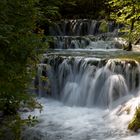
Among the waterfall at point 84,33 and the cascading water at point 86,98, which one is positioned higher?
the waterfall at point 84,33

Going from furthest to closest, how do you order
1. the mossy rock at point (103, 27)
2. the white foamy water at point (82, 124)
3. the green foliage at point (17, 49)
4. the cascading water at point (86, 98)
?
the mossy rock at point (103, 27) → the cascading water at point (86, 98) → the white foamy water at point (82, 124) → the green foliage at point (17, 49)

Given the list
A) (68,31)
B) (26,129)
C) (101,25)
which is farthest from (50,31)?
(26,129)

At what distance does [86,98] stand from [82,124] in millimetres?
2302

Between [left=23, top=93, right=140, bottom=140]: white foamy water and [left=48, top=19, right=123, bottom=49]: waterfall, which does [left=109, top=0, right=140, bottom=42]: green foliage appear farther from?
[left=23, top=93, right=140, bottom=140]: white foamy water

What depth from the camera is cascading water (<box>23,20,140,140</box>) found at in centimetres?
874

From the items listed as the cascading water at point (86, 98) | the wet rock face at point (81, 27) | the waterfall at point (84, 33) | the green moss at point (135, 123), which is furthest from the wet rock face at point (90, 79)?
the wet rock face at point (81, 27)

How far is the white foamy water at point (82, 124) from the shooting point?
841cm

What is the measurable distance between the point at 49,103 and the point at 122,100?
7.87 feet

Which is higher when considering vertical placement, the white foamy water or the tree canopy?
the tree canopy

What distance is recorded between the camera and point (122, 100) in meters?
10.9

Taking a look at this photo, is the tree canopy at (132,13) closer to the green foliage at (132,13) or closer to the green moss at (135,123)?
the green foliage at (132,13)

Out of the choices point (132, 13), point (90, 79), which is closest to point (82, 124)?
point (90, 79)

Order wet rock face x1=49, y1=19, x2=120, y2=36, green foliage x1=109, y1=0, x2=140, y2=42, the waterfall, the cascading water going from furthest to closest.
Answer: wet rock face x1=49, y1=19, x2=120, y2=36 < the waterfall < green foliage x1=109, y1=0, x2=140, y2=42 < the cascading water

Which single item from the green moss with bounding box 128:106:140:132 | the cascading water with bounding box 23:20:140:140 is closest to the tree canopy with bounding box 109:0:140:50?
the cascading water with bounding box 23:20:140:140
